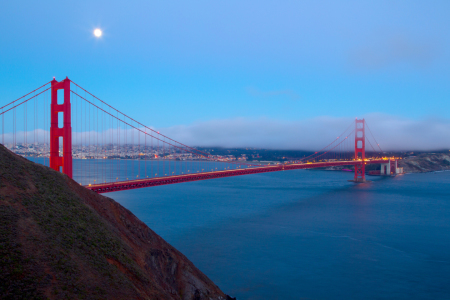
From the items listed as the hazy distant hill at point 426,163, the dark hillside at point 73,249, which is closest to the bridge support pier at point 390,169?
the hazy distant hill at point 426,163

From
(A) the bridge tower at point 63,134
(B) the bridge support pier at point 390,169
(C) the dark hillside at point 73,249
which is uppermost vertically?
(A) the bridge tower at point 63,134

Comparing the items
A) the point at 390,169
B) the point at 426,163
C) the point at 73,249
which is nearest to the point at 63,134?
the point at 73,249

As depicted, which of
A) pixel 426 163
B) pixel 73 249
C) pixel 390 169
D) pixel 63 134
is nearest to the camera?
pixel 73 249

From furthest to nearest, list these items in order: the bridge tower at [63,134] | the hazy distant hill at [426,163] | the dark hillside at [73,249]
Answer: the hazy distant hill at [426,163], the bridge tower at [63,134], the dark hillside at [73,249]

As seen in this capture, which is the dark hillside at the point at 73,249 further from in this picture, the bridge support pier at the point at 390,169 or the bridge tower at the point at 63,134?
the bridge support pier at the point at 390,169

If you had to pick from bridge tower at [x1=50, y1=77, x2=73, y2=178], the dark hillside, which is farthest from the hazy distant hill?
the dark hillside

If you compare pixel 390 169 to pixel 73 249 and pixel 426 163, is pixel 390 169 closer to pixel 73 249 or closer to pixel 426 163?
pixel 426 163

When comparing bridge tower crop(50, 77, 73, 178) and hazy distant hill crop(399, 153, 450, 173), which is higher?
bridge tower crop(50, 77, 73, 178)

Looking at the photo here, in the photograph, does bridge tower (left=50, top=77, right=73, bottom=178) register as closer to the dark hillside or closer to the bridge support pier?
the dark hillside
